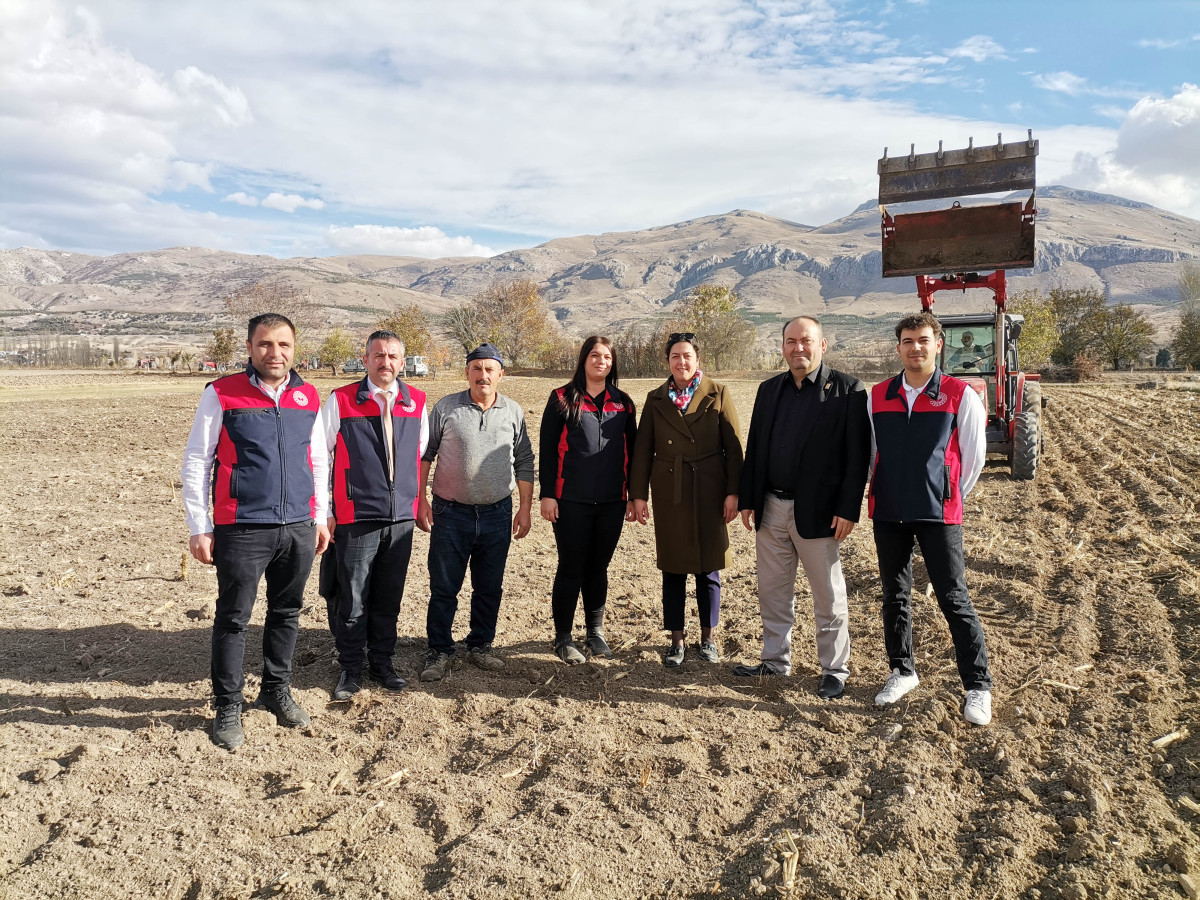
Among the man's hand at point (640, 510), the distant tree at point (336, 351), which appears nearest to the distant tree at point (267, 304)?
the distant tree at point (336, 351)

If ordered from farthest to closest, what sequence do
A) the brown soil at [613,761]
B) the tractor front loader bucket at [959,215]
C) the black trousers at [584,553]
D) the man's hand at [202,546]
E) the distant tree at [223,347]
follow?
the distant tree at [223,347] < the tractor front loader bucket at [959,215] < the black trousers at [584,553] < the man's hand at [202,546] < the brown soil at [613,761]

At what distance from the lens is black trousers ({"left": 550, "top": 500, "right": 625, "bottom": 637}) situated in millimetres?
4348

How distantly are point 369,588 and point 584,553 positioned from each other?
121cm

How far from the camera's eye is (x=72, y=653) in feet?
14.5

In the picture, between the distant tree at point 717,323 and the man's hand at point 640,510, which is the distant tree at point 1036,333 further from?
the man's hand at point 640,510

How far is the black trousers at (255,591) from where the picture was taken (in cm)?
340

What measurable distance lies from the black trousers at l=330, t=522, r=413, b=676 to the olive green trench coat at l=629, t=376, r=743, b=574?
137cm

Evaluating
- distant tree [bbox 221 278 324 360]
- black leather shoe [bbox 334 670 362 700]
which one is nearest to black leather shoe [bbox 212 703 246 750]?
black leather shoe [bbox 334 670 362 700]

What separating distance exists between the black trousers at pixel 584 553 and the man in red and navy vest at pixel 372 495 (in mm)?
869

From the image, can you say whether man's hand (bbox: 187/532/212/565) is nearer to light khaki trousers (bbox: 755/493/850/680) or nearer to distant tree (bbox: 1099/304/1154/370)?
light khaki trousers (bbox: 755/493/850/680)

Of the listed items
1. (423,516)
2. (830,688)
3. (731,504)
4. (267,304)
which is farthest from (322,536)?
(267,304)

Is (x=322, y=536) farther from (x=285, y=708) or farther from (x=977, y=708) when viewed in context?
(x=977, y=708)

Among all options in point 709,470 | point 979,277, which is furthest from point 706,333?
point 709,470

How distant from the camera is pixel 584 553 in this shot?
14.6 ft
